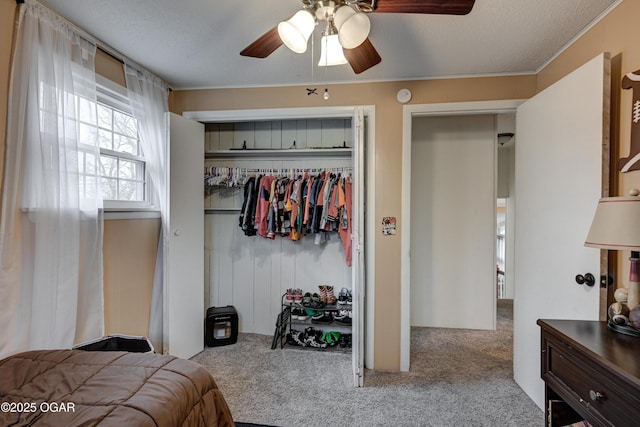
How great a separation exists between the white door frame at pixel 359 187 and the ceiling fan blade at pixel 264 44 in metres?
0.90

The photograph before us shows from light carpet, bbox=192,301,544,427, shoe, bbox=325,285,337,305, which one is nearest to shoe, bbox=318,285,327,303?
shoe, bbox=325,285,337,305

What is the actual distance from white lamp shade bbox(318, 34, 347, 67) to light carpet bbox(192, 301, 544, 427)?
211cm

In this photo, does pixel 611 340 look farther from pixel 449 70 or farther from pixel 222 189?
pixel 222 189

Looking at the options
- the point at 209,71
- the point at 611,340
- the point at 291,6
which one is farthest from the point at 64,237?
the point at 611,340

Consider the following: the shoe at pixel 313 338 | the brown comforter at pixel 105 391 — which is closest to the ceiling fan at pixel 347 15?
the brown comforter at pixel 105 391

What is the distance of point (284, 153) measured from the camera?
9.85 ft

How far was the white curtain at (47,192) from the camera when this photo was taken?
152 cm

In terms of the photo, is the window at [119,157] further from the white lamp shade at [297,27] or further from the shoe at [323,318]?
the shoe at [323,318]

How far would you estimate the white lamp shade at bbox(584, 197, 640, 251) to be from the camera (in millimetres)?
1196

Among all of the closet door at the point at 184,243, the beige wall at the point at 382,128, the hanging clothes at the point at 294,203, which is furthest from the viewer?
the hanging clothes at the point at 294,203

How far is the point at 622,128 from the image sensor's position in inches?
62.0

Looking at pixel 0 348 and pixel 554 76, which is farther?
pixel 554 76

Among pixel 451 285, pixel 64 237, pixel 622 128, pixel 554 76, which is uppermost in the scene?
pixel 554 76

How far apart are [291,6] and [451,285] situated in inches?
123
